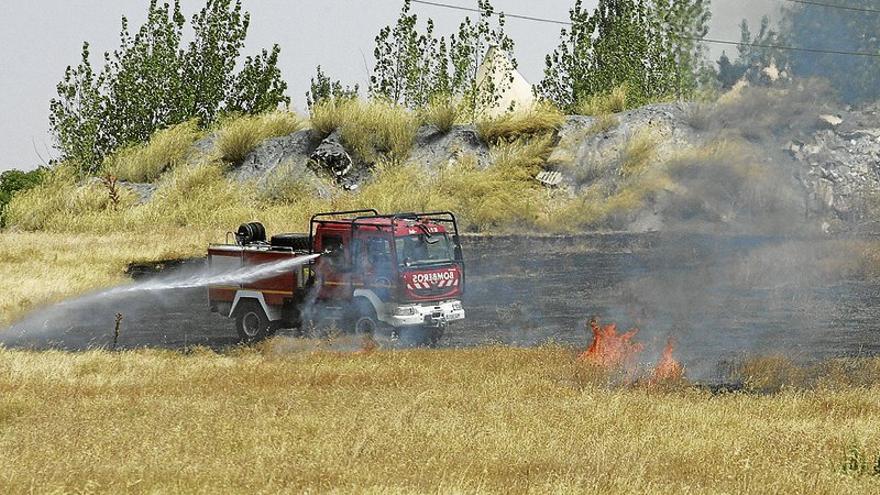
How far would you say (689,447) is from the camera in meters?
11.3

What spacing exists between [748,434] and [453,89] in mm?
39054

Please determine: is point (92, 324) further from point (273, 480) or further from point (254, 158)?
point (254, 158)

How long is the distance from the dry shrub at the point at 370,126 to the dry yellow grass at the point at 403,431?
24656 millimetres

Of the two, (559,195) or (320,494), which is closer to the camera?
(320,494)

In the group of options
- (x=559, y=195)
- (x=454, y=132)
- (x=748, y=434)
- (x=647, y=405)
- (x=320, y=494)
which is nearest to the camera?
(x=320, y=494)

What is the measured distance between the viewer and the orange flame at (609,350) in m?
17.1

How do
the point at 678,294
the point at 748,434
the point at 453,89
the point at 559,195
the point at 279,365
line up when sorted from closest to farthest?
the point at 748,434 → the point at 279,365 → the point at 678,294 → the point at 559,195 → the point at 453,89

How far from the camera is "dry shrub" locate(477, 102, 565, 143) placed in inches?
1593

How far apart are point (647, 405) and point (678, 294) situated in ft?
39.8

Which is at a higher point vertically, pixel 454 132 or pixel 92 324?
pixel 454 132

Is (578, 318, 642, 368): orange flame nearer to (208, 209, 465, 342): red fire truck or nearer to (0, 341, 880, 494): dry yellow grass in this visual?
(0, 341, 880, 494): dry yellow grass

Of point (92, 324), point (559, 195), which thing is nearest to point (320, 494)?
point (92, 324)

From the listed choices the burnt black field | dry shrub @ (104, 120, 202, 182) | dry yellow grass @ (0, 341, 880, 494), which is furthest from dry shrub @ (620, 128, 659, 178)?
dry yellow grass @ (0, 341, 880, 494)

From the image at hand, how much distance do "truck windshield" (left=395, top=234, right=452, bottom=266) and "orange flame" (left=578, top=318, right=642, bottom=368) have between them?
12.0 feet
